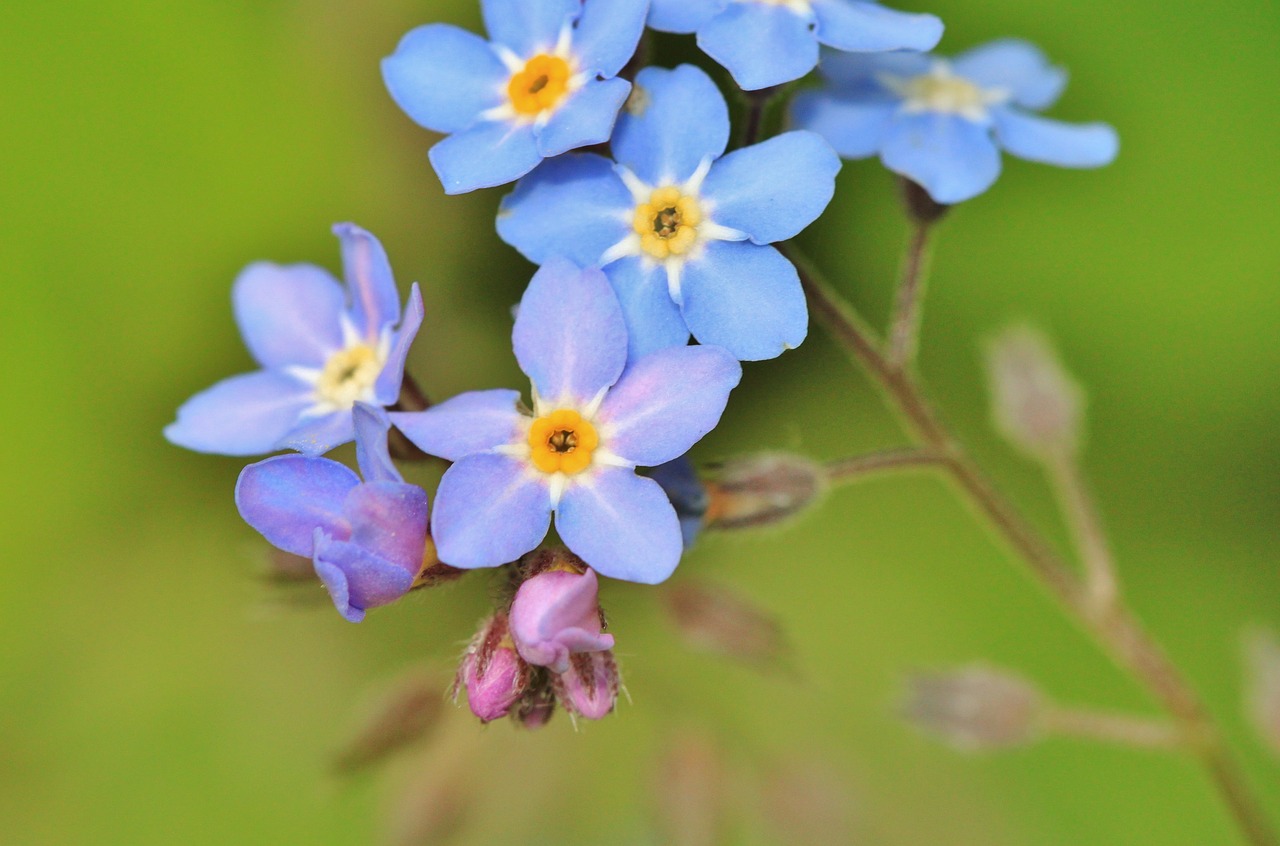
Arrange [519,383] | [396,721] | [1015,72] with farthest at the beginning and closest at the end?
[519,383] → [396,721] → [1015,72]

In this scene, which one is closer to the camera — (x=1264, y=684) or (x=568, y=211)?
(x=568, y=211)

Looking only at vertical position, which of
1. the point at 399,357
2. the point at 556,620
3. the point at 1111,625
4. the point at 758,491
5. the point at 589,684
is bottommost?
the point at 1111,625

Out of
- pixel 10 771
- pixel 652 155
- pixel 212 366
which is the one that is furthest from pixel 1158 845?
pixel 10 771

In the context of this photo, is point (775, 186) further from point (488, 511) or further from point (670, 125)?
point (488, 511)

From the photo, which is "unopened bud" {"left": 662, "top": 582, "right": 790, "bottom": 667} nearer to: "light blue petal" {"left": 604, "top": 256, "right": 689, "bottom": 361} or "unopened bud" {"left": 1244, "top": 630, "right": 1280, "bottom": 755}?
"light blue petal" {"left": 604, "top": 256, "right": 689, "bottom": 361}

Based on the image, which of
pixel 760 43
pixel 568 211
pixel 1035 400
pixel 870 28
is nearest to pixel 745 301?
pixel 568 211

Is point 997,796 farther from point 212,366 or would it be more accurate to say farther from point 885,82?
point 212,366

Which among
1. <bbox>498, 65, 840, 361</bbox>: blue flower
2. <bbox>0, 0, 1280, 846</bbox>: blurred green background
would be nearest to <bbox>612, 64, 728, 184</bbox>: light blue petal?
<bbox>498, 65, 840, 361</bbox>: blue flower
